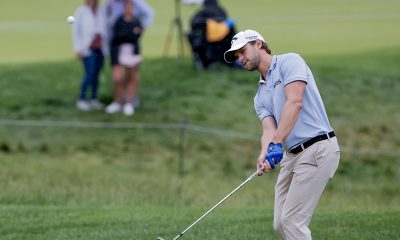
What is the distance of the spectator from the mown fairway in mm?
548

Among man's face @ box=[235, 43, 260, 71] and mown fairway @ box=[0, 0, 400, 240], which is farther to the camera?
mown fairway @ box=[0, 0, 400, 240]

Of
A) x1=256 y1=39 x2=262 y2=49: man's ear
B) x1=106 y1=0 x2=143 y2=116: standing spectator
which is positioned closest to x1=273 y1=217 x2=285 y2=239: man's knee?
x1=256 y1=39 x2=262 y2=49: man's ear

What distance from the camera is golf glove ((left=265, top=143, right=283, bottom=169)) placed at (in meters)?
7.89

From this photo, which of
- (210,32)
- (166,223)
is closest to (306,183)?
(166,223)

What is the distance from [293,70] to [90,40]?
32.2 ft

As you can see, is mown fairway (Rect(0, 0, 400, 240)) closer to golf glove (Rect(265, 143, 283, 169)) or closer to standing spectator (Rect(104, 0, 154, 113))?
standing spectator (Rect(104, 0, 154, 113))

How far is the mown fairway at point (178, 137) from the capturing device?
1106 cm

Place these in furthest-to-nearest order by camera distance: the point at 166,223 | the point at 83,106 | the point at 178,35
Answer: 1. the point at 178,35
2. the point at 83,106
3. the point at 166,223

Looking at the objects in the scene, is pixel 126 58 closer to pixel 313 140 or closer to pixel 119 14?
pixel 119 14

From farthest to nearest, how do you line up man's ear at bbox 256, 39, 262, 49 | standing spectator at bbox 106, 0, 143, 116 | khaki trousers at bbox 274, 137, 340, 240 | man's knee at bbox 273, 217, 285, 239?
standing spectator at bbox 106, 0, 143, 116
man's knee at bbox 273, 217, 285, 239
man's ear at bbox 256, 39, 262, 49
khaki trousers at bbox 274, 137, 340, 240

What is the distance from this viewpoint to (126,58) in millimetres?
17359

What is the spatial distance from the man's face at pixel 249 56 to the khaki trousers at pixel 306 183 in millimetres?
737

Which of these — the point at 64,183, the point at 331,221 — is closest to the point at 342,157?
the point at 64,183

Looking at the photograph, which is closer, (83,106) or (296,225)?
(296,225)
